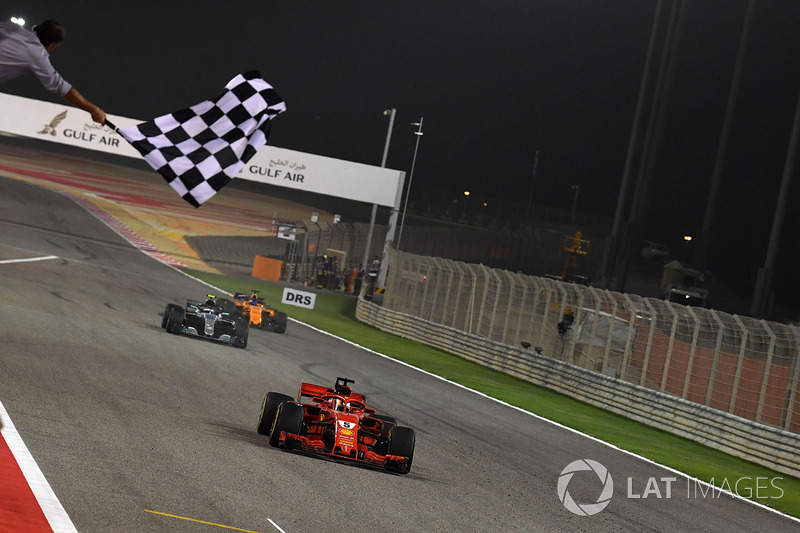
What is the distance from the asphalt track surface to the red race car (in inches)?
6.0

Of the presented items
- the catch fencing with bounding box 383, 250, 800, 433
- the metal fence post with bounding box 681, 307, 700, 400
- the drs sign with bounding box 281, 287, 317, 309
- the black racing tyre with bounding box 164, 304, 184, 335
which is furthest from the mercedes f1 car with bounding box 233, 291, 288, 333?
the metal fence post with bounding box 681, 307, 700, 400

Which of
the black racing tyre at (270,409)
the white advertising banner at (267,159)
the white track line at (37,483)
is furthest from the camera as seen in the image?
the white advertising banner at (267,159)

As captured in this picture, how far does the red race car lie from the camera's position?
29.1 ft

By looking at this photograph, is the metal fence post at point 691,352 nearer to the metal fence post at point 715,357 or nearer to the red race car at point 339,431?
the metal fence post at point 715,357

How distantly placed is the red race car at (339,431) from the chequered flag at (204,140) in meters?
3.98

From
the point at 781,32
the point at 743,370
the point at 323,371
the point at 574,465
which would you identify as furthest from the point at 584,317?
the point at 781,32

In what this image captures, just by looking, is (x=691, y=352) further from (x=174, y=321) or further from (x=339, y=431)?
(x=339, y=431)

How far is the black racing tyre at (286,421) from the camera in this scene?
29.1 ft

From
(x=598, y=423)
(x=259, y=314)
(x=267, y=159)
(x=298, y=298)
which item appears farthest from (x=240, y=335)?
(x=267, y=159)

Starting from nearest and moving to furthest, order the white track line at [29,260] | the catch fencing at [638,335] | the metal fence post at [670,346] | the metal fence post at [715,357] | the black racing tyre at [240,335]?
1. the catch fencing at [638,335]
2. the metal fence post at [715,357]
3. the metal fence post at [670,346]
4. the black racing tyre at [240,335]
5. the white track line at [29,260]

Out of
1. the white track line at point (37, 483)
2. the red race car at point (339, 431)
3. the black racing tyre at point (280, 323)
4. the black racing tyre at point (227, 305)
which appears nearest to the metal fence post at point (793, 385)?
the red race car at point (339, 431)

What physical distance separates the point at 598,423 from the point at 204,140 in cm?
1150

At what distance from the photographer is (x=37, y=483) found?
6.23 meters

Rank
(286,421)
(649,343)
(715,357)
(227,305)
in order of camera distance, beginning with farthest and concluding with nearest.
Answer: (227,305)
(649,343)
(715,357)
(286,421)
